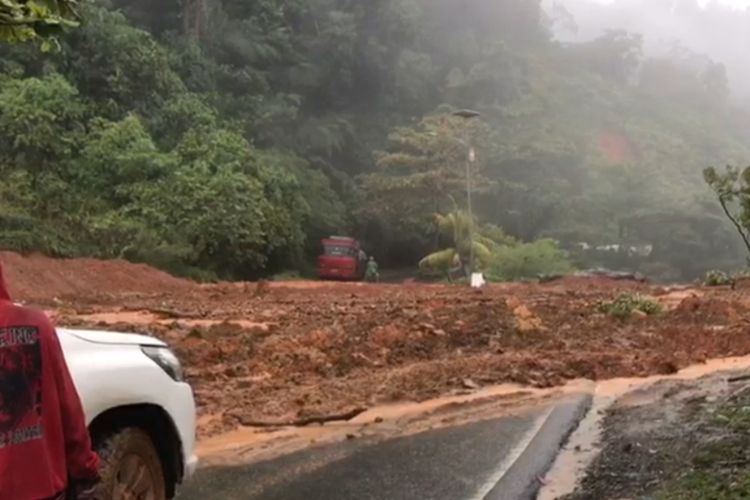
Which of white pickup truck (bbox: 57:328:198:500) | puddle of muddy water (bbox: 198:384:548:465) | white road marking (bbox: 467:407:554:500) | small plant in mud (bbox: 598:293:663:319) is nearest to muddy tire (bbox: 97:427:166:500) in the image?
white pickup truck (bbox: 57:328:198:500)

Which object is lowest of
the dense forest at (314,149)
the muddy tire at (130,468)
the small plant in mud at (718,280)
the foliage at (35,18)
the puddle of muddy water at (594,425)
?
the puddle of muddy water at (594,425)

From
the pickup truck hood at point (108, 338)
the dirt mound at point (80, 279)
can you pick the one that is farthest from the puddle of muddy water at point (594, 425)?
the dirt mound at point (80, 279)

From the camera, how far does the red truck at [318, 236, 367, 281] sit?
1395 inches

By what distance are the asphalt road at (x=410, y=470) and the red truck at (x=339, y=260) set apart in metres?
27.5

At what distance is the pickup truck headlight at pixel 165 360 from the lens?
4055 millimetres

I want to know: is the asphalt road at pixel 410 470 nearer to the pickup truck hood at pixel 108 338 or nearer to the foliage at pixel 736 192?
the pickup truck hood at pixel 108 338

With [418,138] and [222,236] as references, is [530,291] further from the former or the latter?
[418,138]

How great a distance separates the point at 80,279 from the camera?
944 inches

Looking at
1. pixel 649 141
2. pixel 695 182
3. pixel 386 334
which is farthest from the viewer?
pixel 649 141

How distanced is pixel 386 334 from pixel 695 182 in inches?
2138

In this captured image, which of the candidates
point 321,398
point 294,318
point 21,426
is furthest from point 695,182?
point 21,426

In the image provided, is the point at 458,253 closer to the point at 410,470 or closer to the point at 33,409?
the point at 410,470

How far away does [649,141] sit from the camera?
69.4 m

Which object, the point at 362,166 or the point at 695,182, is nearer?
the point at 362,166
